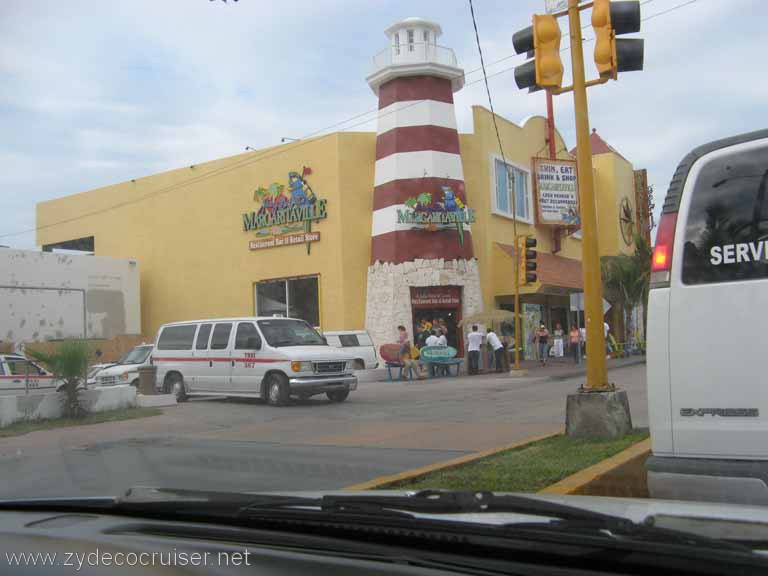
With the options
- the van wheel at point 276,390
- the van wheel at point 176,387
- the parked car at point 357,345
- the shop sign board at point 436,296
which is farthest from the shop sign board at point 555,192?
the van wheel at point 276,390

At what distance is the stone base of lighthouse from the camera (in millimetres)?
27422

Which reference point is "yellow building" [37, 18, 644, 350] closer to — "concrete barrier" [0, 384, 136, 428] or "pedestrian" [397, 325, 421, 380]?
"pedestrian" [397, 325, 421, 380]

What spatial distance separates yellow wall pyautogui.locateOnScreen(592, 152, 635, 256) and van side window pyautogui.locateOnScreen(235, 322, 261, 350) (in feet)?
85.5

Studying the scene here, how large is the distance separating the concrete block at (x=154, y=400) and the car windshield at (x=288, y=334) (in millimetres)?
2472

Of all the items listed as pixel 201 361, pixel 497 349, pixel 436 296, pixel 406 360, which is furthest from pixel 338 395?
pixel 436 296

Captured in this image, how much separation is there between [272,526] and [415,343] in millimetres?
25388

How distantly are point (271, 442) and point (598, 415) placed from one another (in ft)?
15.2

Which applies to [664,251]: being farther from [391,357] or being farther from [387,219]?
[387,219]

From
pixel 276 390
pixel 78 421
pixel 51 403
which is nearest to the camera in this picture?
pixel 78 421

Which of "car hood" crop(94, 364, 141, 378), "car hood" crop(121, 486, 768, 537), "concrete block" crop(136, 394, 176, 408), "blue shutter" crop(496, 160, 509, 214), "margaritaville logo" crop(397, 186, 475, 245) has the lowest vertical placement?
"concrete block" crop(136, 394, 176, 408)

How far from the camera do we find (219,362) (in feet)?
54.2

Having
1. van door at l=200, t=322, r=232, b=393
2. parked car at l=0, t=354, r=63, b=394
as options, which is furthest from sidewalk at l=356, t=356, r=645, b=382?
parked car at l=0, t=354, r=63, b=394

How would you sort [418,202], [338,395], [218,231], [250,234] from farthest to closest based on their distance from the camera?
[218,231] → [250,234] → [418,202] → [338,395]

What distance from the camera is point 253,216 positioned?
30844 mm
